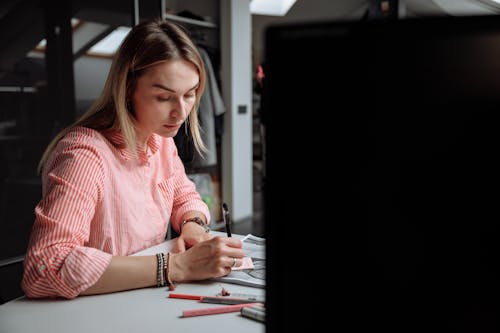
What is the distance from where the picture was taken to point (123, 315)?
808mm

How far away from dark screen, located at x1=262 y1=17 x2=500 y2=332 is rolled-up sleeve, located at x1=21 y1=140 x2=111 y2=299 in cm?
58

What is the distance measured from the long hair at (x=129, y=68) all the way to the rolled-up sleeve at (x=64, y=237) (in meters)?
0.17

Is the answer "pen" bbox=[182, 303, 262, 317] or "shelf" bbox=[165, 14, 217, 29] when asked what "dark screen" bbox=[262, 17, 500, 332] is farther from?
"shelf" bbox=[165, 14, 217, 29]

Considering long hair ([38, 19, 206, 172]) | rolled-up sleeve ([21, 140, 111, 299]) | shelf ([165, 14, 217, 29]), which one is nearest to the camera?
rolled-up sleeve ([21, 140, 111, 299])

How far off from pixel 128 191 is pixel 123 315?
0.45m

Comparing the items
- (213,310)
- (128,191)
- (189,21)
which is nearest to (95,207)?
(128,191)

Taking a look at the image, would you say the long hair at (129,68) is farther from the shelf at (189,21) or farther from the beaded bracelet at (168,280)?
the shelf at (189,21)

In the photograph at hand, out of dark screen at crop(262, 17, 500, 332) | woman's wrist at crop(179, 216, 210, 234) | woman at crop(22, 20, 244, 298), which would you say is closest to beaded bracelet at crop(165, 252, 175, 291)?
woman at crop(22, 20, 244, 298)

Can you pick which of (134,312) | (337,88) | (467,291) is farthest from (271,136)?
(134,312)

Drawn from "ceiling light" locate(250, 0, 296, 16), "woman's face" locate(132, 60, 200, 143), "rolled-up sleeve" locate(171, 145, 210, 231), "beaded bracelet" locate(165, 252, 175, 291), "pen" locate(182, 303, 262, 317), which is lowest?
"pen" locate(182, 303, 262, 317)

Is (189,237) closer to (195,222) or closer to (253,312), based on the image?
(195,222)

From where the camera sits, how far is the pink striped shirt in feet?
2.88

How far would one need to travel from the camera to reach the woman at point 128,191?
0.89 metres

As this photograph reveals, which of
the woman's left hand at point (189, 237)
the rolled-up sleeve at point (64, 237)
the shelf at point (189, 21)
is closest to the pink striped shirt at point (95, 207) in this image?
the rolled-up sleeve at point (64, 237)
